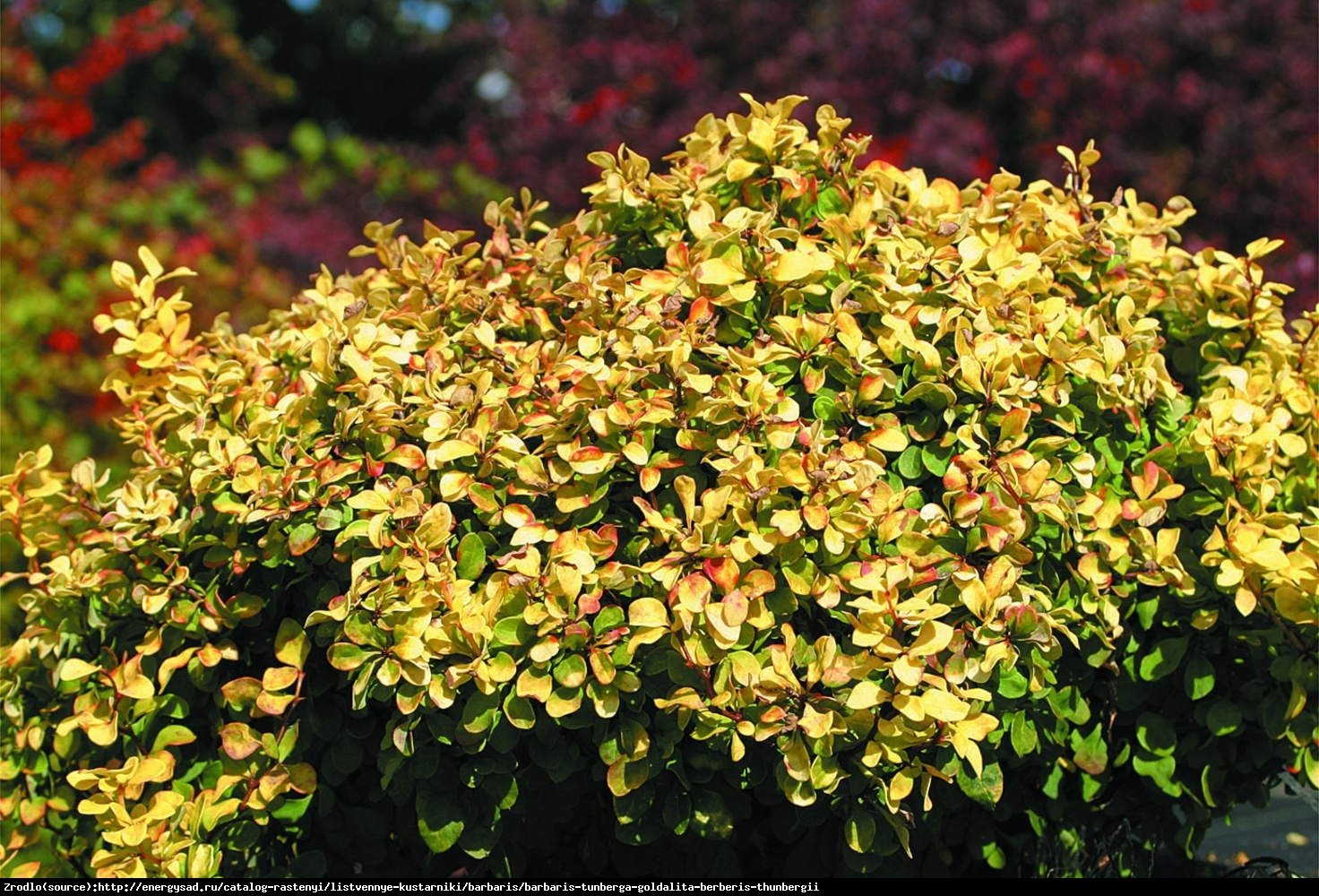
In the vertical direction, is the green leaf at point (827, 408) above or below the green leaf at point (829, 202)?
below

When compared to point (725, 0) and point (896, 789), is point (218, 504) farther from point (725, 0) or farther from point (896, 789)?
point (725, 0)

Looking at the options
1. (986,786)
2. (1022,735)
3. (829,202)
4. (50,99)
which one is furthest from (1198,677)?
(50,99)

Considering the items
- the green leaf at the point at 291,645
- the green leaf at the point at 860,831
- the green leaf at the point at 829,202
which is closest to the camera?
the green leaf at the point at 860,831

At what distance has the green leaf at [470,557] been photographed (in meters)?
2.09

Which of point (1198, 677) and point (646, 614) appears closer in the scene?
point (646, 614)

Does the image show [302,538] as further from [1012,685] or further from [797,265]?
[1012,685]

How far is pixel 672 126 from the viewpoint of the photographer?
7.84 meters

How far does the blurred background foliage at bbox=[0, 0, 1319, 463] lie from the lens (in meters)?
6.41

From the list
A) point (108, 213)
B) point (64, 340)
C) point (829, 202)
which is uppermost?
point (829, 202)

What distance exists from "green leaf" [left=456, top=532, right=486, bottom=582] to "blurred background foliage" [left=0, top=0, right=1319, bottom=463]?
3716 millimetres

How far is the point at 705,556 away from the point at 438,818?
60cm

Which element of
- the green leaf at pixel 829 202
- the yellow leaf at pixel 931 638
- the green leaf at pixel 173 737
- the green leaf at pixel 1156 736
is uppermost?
the green leaf at pixel 829 202

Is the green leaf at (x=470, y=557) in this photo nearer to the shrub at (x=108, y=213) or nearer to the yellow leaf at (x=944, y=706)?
the yellow leaf at (x=944, y=706)

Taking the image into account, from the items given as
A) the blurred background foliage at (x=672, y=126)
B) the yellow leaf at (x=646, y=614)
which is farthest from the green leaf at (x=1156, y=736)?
the blurred background foliage at (x=672, y=126)
